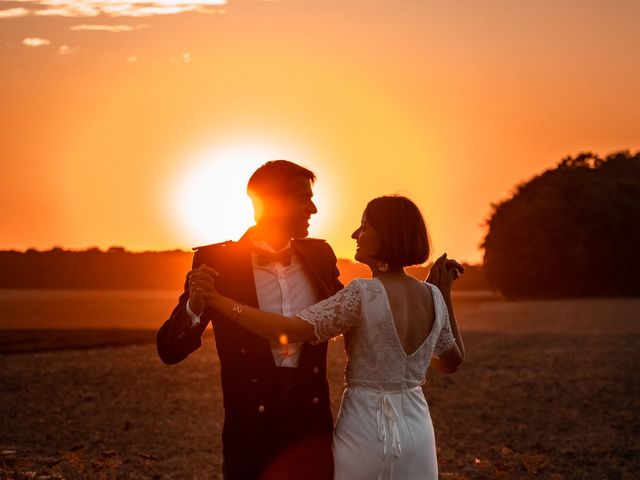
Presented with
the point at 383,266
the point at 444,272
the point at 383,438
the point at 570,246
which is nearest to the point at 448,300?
the point at 444,272

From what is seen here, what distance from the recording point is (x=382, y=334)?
4.00m

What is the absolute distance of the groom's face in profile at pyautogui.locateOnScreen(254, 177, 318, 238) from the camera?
14.3 ft

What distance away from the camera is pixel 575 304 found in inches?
1347

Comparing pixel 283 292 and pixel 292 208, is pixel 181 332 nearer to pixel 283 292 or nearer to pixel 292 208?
pixel 283 292

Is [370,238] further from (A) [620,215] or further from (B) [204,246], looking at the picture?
(A) [620,215]

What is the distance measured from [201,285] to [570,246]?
3694cm

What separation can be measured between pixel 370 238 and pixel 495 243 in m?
37.9

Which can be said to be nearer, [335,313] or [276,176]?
[335,313]

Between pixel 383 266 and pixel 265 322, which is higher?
pixel 383 266

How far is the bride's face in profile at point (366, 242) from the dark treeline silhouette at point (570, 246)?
1433 inches

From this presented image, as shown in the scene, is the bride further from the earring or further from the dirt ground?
the dirt ground

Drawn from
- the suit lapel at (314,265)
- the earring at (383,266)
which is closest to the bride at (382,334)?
the earring at (383,266)

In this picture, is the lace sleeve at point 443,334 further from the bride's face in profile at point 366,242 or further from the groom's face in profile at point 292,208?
the groom's face in profile at point 292,208

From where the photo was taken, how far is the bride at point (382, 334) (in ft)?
13.0
